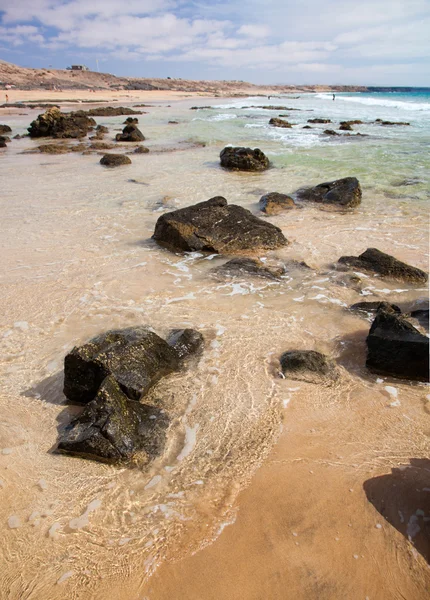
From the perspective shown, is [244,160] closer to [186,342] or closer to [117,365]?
[186,342]

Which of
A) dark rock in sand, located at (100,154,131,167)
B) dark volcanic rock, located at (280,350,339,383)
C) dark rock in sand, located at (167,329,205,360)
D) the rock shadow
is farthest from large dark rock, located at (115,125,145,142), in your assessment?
the rock shadow

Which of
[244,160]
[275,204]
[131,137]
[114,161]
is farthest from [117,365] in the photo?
[131,137]

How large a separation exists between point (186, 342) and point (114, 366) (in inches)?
35.5

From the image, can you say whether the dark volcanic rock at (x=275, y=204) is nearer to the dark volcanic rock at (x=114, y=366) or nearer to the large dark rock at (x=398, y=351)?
the large dark rock at (x=398, y=351)

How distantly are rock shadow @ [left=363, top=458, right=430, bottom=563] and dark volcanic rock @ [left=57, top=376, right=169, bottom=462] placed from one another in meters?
1.52

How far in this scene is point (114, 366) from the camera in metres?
3.33

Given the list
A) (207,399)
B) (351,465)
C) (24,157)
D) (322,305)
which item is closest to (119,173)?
(24,157)

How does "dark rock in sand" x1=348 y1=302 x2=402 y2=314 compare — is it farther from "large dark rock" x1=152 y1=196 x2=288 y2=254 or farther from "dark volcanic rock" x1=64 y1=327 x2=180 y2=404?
"dark volcanic rock" x1=64 y1=327 x2=180 y2=404

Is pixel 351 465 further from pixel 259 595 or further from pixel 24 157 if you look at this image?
pixel 24 157

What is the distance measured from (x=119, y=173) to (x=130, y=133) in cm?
843

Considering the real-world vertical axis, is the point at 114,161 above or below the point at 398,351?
above

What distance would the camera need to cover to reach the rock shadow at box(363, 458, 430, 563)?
228cm

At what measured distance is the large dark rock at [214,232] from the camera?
21.8ft

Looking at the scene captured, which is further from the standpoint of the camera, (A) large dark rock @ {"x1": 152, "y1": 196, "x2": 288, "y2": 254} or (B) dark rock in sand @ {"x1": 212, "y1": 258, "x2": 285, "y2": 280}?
(A) large dark rock @ {"x1": 152, "y1": 196, "x2": 288, "y2": 254}
